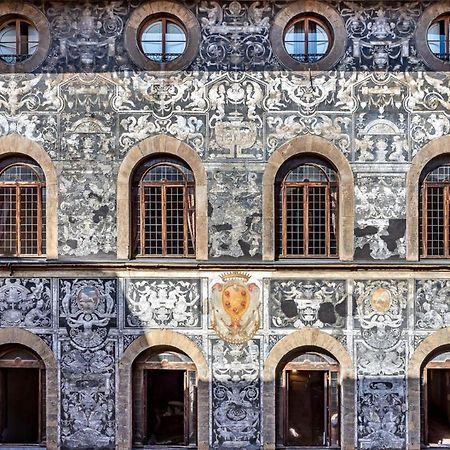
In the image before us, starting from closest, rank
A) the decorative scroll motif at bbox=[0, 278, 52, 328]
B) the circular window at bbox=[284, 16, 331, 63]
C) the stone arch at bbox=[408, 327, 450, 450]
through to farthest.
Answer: the stone arch at bbox=[408, 327, 450, 450] → the decorative scroll motif at bbox=[0, 278, 52, 328] → the circular window at bbox=[284, 16, 331, 63]

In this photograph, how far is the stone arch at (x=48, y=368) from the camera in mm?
11648

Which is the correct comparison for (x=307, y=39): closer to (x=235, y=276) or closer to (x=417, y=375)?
(x=235, y=276)

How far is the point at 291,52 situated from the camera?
11.8 metres

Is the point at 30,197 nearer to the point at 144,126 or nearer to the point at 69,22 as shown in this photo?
the point at 144,126

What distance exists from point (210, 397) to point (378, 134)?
634cm

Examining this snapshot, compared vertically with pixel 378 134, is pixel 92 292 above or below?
below

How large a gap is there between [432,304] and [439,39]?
5.44m

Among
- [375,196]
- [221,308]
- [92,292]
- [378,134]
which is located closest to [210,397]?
[221,308]

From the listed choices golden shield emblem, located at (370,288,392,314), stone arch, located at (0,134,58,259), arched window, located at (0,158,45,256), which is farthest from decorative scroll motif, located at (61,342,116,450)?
golden shield emblem, located at (370,288,392,314)

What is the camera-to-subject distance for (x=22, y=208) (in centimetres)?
1199

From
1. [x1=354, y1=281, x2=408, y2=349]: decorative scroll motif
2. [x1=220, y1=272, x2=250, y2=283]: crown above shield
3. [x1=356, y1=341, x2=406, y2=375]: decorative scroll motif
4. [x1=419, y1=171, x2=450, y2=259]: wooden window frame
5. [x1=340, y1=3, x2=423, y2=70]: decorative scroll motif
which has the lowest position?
[x1=356, y1=341, x2=406, y2=375]: decorative scroll motif

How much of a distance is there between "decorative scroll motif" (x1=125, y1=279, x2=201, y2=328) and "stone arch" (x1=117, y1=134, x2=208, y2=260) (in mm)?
679

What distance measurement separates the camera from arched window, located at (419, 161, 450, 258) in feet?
38.5

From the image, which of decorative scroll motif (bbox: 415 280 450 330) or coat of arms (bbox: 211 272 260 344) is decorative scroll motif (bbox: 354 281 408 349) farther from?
coat of arms (bbox: 211 272 260 344)
